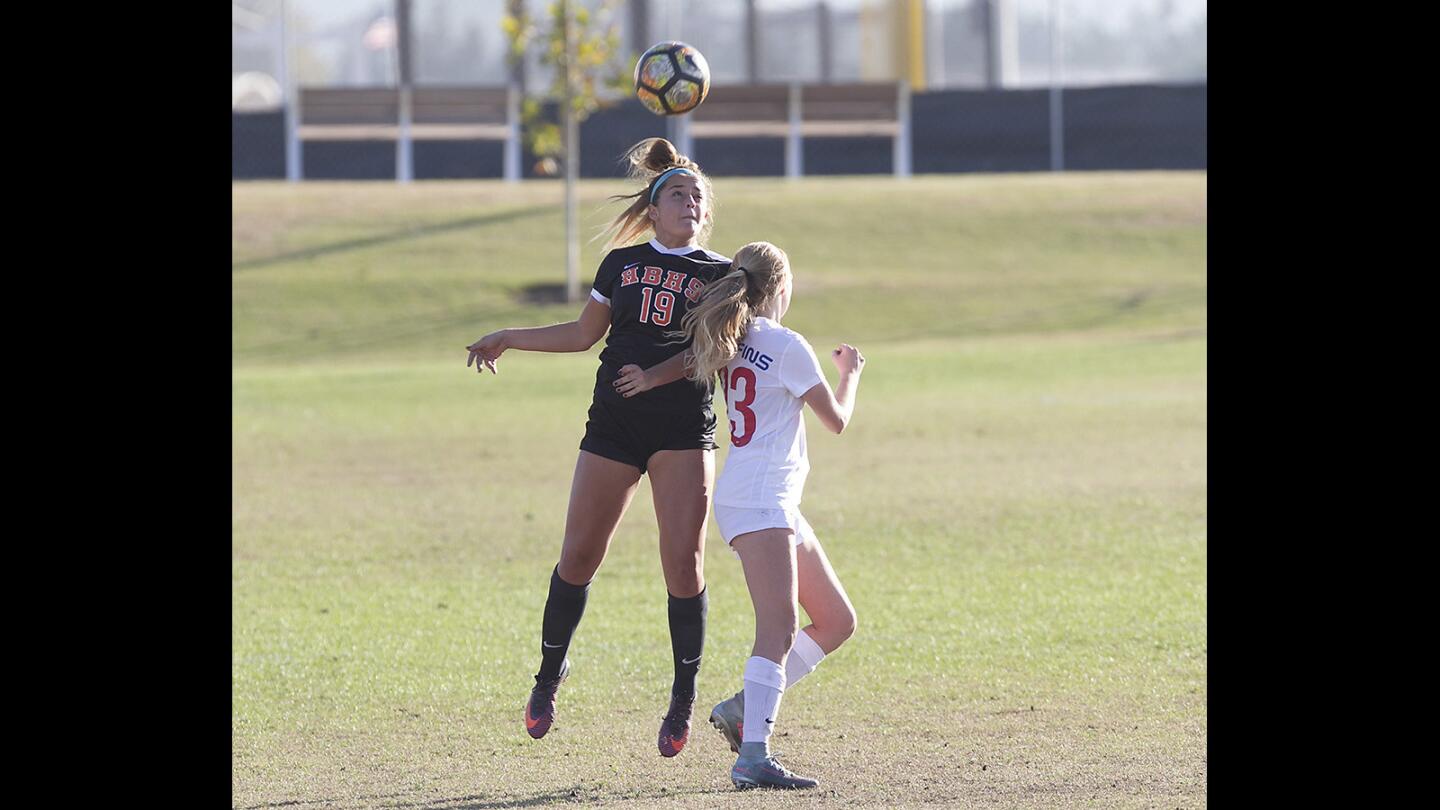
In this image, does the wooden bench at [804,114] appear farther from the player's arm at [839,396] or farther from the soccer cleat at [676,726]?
the soccer cleat at [676,726]

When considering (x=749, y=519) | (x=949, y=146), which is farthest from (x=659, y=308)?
(x=949, y=146)

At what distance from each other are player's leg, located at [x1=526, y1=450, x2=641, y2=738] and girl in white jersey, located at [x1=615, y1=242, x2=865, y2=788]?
34 cm

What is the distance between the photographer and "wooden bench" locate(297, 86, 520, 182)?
3125 centimetres

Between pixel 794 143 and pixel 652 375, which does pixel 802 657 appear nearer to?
pixel 652 375

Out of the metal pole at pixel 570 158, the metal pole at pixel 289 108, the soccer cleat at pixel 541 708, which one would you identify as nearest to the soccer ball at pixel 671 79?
the soccer cleat at pixel 541 708

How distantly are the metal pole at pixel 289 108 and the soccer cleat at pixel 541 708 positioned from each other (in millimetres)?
26915

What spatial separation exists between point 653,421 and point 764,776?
1.20m

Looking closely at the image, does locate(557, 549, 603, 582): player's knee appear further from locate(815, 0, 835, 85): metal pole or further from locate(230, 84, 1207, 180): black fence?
locate(815, 0, 835, 85): metal pole
